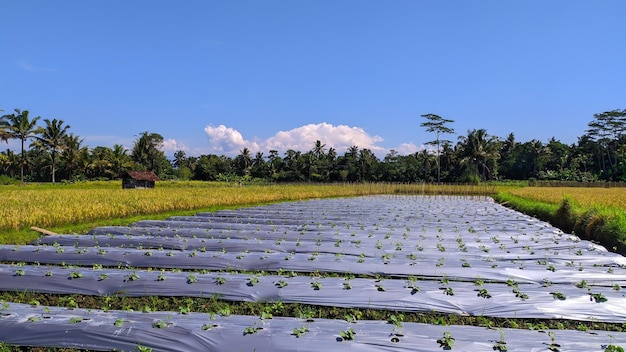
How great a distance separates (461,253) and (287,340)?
4.99m

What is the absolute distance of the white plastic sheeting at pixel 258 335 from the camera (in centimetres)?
340

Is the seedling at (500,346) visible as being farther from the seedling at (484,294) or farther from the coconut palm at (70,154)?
the coconut palm at (70,154)

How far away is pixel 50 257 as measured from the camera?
21.7ft

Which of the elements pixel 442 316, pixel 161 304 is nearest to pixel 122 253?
pixel 161 304

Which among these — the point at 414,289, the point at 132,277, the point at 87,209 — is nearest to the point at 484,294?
the point at 414,289

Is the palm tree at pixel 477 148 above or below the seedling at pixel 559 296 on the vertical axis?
above

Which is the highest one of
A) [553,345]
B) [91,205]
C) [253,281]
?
[91,205]

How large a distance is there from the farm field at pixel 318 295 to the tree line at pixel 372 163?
37522 millimetres

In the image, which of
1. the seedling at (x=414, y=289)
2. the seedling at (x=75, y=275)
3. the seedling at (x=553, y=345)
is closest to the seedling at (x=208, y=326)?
the seedling at (x=414, y=289)

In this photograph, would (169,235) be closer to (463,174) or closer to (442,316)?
(442,316)

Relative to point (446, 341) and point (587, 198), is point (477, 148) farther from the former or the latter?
point (446, 341)

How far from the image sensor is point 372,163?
54500 millimetres

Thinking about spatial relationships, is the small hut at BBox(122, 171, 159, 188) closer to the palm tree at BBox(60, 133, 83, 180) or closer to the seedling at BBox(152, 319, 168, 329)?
the palm tree at BBox(60, 133, 83, 180)

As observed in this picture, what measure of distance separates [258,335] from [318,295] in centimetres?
132
